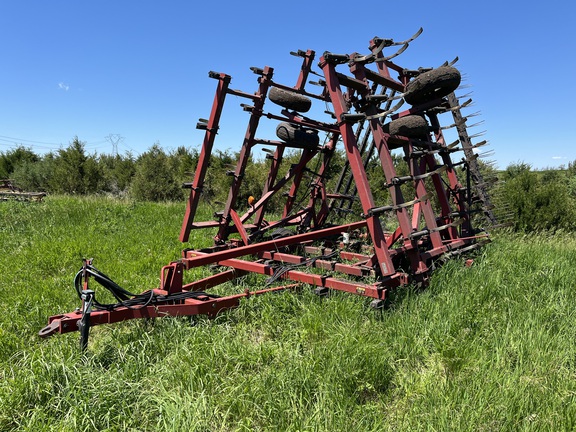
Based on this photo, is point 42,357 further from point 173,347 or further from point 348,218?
point 348,218

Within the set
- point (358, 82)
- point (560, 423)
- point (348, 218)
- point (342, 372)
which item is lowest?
point (560, 423)

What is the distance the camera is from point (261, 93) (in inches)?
205

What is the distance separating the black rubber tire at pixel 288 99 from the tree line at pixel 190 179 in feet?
3.94

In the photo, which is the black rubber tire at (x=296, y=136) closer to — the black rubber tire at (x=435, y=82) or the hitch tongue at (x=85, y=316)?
the black rubber tire at (x=435, y=82)

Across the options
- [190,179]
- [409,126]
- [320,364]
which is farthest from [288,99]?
[190,179]

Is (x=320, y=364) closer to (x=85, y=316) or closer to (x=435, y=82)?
(x=85, y=316)

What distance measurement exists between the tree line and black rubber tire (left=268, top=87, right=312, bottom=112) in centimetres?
120

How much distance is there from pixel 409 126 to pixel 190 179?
571 inches

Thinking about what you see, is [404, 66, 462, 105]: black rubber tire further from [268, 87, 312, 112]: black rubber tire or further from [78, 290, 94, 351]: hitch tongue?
[78, 290, 94, 351]: hitch tongue

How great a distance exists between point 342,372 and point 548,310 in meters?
2.10

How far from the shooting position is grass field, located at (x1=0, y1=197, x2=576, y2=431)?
6.72 ft

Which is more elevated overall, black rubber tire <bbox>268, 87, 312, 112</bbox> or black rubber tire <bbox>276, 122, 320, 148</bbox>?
black rubber tire <bbox>268, 87, 312, 112</bbox>

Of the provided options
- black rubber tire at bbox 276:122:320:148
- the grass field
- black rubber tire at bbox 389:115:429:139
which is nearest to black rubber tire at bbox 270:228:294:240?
black rubber tire at bbox 276:122:320:148

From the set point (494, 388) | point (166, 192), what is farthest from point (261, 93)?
point (166, 192)
